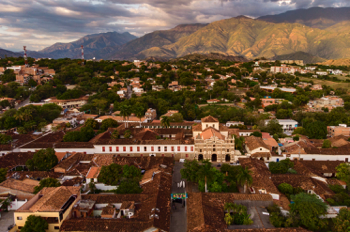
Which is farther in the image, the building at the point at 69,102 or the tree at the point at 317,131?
the building at the point at 69,102

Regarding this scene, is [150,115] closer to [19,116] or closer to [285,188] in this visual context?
[19,116]

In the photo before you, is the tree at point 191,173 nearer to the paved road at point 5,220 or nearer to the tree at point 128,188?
the tree at point 128,188

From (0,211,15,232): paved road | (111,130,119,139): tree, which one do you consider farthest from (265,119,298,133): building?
(0,211,15,232): paved road

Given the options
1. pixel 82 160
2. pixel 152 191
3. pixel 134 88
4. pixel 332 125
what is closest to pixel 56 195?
pixel 152 191

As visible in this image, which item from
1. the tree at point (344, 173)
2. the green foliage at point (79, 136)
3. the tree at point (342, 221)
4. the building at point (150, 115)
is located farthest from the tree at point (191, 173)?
the building at point (150, 115)

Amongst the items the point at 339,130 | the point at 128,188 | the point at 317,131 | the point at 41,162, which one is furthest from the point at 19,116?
the point at 339,130

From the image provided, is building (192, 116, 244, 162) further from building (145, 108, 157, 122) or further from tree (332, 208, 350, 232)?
building (145, 108, 157, 122)
